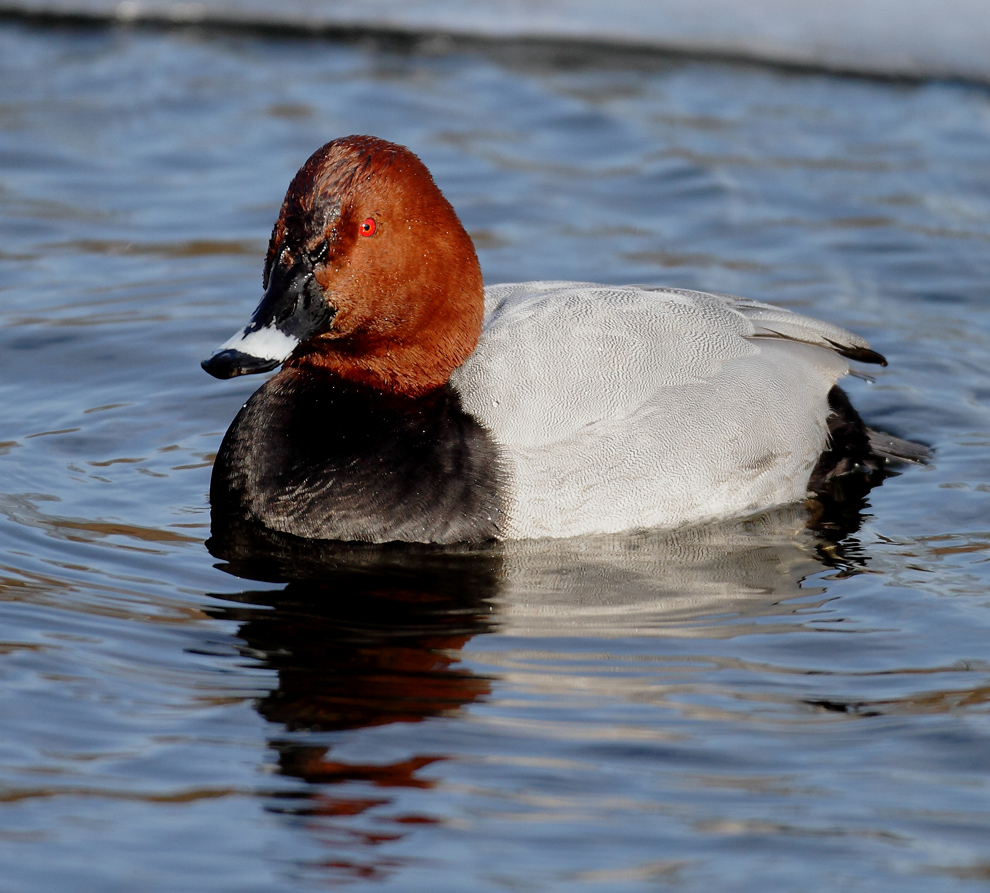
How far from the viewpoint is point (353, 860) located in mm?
3381

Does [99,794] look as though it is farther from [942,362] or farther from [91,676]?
[942,362]

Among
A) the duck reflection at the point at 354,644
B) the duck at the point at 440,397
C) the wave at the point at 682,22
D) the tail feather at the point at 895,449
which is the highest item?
the wave at the point at 682,22

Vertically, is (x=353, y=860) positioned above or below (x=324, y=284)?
below

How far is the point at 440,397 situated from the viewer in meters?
5.20

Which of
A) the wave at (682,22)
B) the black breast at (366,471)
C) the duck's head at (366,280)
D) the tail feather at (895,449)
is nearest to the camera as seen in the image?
the duck's head at (366,280)

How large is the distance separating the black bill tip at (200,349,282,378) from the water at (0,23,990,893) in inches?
25.8

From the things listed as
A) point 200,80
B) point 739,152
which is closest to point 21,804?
point 739,152

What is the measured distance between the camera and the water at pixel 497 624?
137 inches

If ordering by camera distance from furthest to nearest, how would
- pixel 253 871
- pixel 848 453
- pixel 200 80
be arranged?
pixel 200 80
pixel 848 453
pixel 253 871

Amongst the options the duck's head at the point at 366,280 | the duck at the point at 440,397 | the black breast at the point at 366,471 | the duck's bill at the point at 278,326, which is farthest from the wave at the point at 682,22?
the duck's bill at the point at 278,326

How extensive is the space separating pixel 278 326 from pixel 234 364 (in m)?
0.20

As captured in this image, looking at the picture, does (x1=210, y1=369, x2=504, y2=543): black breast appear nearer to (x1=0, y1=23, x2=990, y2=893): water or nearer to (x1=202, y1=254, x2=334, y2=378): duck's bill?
(x1=0, y1=23, x2=990, y2=893): water

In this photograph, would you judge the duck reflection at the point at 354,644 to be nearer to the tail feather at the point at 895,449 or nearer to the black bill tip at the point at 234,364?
the black bill tip at the point at 234,364

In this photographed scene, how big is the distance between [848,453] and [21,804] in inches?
136
